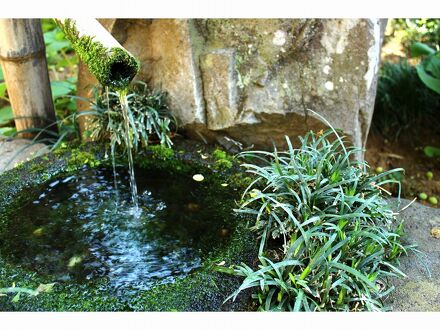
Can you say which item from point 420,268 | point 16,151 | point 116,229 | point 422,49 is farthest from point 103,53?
point 422,49

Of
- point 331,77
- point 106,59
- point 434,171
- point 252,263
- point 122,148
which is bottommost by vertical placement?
point 434,171

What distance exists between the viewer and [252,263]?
2805 millimetres

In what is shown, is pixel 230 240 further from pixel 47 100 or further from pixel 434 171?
pixel 434 171

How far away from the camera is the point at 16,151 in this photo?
160 inches

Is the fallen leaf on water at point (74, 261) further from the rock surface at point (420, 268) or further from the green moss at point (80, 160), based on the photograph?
the rock surface at point (420, 268)

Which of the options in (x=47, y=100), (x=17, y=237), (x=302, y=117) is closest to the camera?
(x=17, y=237)

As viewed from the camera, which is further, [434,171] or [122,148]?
[434,171]

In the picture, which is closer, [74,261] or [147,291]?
[147,291]

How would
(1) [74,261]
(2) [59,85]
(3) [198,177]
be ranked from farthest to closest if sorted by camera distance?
1. (2) [59,85]
2. (3) [198,177]
3. (1) [74,261]

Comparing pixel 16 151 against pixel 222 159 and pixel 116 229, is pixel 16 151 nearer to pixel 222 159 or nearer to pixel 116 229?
pixel 116 229

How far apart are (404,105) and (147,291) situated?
3.23 meters

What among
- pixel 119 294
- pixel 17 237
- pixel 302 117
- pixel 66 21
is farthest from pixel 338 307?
pixel 66 21

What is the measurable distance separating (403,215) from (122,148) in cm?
189

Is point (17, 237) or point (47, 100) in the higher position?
point (47, 100)
